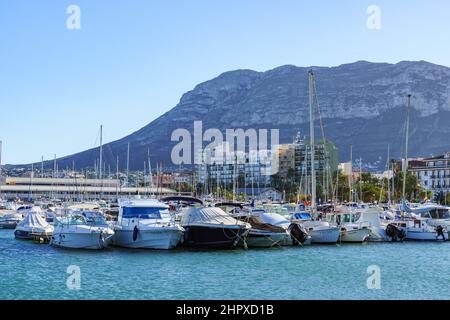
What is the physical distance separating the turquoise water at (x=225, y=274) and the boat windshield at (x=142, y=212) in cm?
285

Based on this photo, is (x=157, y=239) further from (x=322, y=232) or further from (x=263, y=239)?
(x=322, y=232)

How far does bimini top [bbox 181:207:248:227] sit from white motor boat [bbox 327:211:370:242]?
39.2 feet

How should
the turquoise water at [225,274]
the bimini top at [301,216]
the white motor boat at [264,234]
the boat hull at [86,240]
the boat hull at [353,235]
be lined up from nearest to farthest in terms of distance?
the turquoise water at [225,274], the boat hull at [86,240], the white motor boat at [264,234], the boat hull at [353,235], the bimini top at [301,216]

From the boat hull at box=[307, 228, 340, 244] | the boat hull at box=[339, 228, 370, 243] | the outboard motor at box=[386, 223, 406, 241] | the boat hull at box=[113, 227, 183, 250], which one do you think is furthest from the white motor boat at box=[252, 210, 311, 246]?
the outboard motor at box=[386, 223, 406, 241]

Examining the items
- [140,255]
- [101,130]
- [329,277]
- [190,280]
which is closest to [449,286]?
[329,277]

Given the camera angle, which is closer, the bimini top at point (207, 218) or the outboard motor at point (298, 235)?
the bimini top at point (207, 218)

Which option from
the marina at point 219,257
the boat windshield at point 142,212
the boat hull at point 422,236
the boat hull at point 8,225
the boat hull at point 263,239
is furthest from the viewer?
the boat hull at point 8,225

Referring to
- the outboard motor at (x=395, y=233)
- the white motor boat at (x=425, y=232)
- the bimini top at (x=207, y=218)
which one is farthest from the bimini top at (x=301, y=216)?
the bimini top at (x=207, y=218)

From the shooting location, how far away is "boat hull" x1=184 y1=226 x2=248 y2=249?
46125 millimetres

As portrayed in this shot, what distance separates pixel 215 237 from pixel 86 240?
9220 millimetres

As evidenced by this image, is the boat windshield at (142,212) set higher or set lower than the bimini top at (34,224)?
higher

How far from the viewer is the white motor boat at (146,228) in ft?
147

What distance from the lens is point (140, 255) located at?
42312mm

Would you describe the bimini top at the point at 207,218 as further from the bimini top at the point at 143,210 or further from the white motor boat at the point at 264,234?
the bimini top at the point at 143,210
